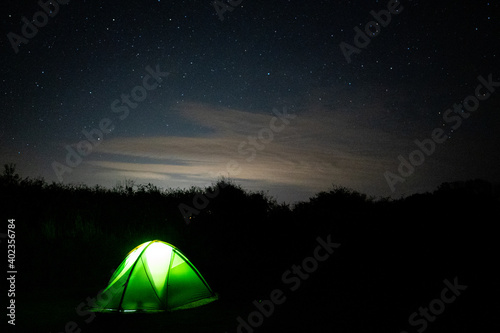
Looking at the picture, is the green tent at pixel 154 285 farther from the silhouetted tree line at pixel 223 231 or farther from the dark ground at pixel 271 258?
the silhouetted tree line at pixel 223 231

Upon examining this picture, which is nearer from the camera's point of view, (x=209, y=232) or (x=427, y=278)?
(x=427, y=278)

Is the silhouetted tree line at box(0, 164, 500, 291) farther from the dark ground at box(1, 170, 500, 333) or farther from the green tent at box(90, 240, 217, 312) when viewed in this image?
the green tent at box(90, 240, 217, 312)

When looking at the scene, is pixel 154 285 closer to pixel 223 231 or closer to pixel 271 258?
pixel 271 258

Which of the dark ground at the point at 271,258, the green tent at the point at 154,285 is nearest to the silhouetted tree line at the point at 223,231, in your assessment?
the dark ground at the point at 271,258

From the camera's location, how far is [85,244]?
13453 mm

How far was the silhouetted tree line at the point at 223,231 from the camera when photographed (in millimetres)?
11555

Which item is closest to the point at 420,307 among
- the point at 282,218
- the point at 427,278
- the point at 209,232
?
the point at 427,278

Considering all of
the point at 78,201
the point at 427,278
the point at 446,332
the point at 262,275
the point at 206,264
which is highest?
the point at 78,201

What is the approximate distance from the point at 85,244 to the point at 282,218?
42.6 ft

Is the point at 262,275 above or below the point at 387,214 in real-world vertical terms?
below

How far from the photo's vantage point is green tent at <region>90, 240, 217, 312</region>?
6539mm

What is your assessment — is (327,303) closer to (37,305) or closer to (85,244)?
(37,305)

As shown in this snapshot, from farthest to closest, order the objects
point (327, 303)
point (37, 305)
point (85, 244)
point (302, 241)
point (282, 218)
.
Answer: point (282, 218)
point (302, 241)
point (85, 244)
point (327, 303)
point (37, 305)

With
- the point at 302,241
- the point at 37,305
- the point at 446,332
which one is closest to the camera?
the point at 446,332
